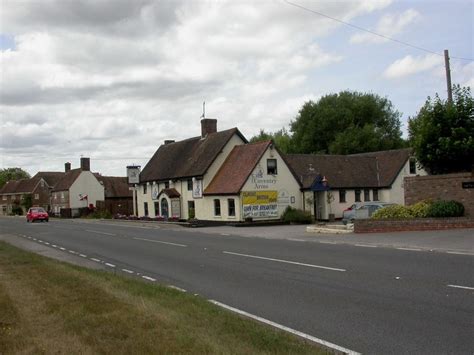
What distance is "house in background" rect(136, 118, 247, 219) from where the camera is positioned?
1833 inches

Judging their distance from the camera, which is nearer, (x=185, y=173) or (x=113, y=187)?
(x=185, y=173)

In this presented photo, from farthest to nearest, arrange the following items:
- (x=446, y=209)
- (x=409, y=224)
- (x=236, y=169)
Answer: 1. (x=236, y=169)
2. (x=446, y=209)
3. (x=409, y=224)

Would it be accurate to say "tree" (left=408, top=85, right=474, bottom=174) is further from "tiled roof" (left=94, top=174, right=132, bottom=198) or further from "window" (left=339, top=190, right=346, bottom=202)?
"tiled roof" (left=94, top=174, right=132, bottom=198)

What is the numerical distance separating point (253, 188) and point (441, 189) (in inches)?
745

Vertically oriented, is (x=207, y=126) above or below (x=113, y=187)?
above

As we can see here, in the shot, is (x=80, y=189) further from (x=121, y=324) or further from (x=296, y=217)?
(x=121, y=324)

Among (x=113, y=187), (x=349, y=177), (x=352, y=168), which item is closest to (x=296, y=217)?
(x=349, y=177)

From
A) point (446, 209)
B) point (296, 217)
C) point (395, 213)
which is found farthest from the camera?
point (296, 217)

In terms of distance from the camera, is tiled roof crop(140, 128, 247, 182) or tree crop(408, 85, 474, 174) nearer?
tree crop(408, 85, 474, 174)

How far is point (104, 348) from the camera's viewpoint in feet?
20.4

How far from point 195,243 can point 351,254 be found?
8.26m

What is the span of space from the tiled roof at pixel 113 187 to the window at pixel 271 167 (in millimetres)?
56481

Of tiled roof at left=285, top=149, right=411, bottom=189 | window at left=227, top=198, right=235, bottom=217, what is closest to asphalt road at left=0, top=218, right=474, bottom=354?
window at left=227, top=198, right=235, bottom=217

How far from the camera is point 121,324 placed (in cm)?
742
